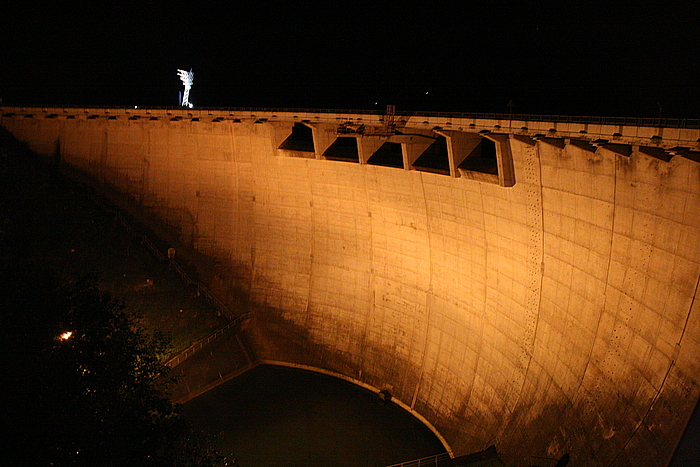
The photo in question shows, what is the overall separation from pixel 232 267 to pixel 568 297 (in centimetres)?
1373

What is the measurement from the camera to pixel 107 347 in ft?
35.8

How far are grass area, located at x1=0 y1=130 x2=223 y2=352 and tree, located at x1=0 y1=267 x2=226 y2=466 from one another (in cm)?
950

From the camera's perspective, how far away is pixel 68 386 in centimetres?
991

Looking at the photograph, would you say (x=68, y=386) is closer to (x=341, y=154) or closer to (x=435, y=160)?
(x=435, y=160)

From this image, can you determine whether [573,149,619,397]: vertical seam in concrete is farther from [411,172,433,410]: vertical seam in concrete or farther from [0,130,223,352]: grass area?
[0,130,223,352]: grass area

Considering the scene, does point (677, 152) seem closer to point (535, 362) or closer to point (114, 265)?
point (535, 362)

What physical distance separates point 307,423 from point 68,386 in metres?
9.67

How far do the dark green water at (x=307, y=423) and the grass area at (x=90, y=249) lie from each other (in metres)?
2.56

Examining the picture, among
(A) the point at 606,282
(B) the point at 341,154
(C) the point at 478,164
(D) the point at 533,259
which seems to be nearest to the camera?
(A) the point at 606,282

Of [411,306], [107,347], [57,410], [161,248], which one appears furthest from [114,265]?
[57,410]

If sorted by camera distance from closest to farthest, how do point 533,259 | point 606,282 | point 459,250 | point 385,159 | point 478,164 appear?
point 606,282
point 533,259
point 478,164
point 459,250
point 385,159

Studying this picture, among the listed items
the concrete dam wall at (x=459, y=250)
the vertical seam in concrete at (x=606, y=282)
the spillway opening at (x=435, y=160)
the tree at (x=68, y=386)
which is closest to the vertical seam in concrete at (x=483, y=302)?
the concrete dam wall at (x=459, y=250)

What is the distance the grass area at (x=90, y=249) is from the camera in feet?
71.2

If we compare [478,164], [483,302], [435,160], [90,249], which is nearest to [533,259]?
[483,302]
